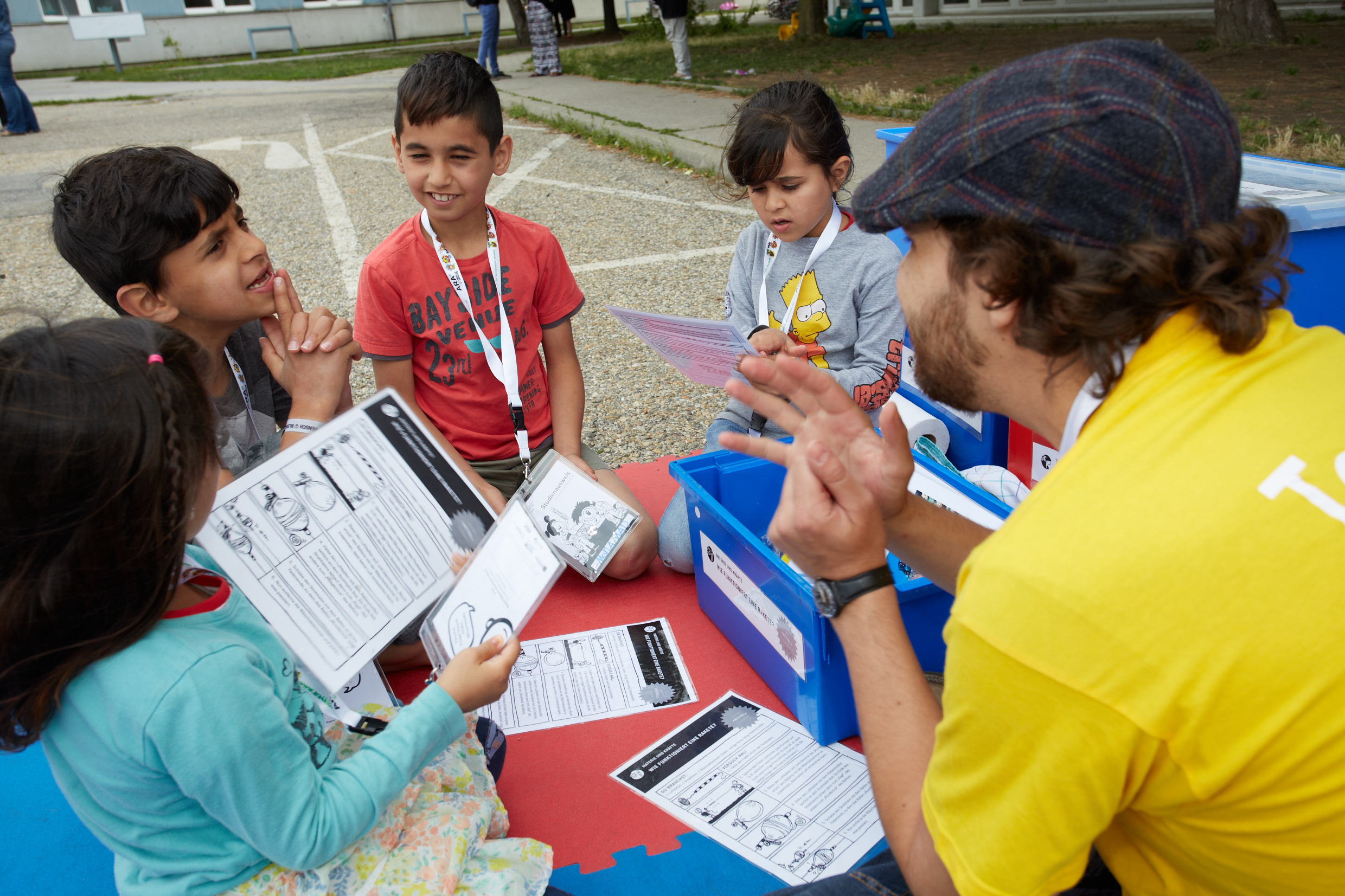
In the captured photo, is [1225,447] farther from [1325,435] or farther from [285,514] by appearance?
[285,514]

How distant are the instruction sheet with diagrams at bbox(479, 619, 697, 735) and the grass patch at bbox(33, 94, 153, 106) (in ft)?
54.1

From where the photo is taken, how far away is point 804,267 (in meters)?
2.69

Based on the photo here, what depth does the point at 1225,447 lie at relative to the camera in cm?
93

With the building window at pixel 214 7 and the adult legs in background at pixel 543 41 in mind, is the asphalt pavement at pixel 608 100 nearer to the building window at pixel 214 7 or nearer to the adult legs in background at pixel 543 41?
the adult legs in background at pixel 543 41

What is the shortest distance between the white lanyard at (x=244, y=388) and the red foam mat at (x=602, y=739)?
0.76m

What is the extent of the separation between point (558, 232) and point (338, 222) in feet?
5.88

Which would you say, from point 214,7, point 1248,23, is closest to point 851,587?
point 1248,23

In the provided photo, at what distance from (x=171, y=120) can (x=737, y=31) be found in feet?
37.9

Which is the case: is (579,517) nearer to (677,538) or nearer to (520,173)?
(677,538)

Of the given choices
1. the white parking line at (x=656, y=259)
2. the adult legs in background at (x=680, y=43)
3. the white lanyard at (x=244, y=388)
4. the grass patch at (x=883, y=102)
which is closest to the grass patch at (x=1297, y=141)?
the grass patch at (x=883, y=102)

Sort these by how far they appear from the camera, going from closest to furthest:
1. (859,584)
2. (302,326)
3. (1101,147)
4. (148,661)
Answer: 1. (1101,147)
2. (148,661)
3. (859,584)
4. (302,326)

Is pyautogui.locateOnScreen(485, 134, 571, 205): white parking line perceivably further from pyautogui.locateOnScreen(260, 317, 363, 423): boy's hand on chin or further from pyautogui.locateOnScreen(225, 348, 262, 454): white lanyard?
pyautogui.locateOnScreen(260, 317, 363, 423): boy's hand on chin

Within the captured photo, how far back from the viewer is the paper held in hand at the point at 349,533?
153cm

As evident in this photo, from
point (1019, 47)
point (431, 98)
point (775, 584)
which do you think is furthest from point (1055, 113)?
point (1019, 47)
